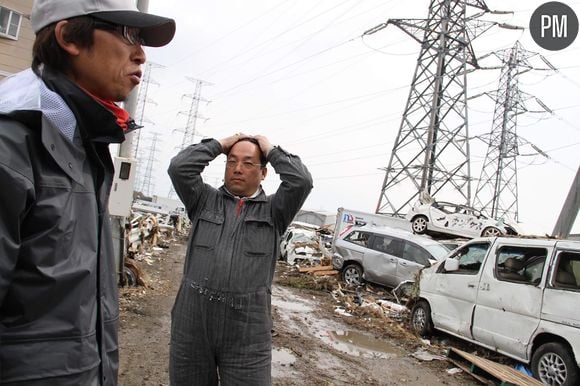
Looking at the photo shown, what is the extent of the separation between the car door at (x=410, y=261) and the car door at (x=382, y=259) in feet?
0.43

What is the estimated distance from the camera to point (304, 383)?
213 inches

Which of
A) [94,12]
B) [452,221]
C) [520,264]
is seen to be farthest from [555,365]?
[452,221]

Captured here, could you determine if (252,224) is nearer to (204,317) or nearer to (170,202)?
(204,317)

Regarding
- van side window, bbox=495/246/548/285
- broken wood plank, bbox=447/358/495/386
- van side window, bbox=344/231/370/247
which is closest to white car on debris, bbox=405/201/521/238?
van side window, bbox=344/231/370/247

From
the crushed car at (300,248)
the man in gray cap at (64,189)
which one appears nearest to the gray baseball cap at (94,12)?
the man in gray cap at (64,189)

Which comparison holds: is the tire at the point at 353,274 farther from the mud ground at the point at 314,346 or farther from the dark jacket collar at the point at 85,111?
the dark jacket collar at the point at 85,111

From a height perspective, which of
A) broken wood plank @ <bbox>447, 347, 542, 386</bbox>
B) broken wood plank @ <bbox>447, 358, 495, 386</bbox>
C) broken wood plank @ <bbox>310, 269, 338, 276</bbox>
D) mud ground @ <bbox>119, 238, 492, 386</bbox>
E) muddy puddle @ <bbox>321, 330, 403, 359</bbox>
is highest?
broken wood plank @ <bbox>310, 269, 338, 276</bbox>

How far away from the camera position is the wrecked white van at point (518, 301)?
602cm

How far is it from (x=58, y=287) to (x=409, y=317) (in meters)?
9.42

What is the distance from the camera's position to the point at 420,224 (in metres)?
17.5

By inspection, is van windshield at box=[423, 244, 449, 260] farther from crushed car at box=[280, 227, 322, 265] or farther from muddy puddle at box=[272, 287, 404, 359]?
crushed car at box=[280, 227, 322, 265]

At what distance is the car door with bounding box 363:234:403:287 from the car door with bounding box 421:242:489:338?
4468 mm

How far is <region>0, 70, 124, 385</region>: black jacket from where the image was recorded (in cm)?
109

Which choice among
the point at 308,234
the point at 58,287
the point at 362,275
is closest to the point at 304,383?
the point at 58,287
